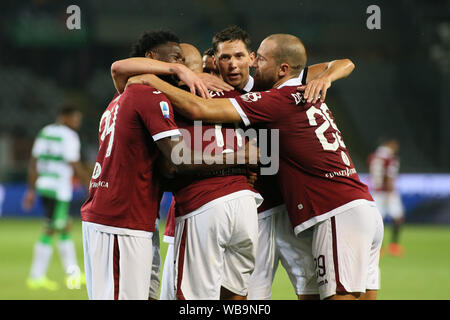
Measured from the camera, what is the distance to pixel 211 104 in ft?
13.8

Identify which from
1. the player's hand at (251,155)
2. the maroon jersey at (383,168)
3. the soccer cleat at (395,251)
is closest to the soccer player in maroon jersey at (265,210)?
the player's hand at (251,155)

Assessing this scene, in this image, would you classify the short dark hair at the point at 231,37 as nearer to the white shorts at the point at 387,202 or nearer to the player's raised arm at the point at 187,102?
the player's raised arm at the point at 187,102

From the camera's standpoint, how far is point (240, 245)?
429 cm

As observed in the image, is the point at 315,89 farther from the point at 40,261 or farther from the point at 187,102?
the point at 40,261

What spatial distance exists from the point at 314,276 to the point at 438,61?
63.8 ft

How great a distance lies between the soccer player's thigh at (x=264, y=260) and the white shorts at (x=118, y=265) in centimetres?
107

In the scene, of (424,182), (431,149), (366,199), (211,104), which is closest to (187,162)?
(211,104)

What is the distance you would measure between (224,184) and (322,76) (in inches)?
45.8

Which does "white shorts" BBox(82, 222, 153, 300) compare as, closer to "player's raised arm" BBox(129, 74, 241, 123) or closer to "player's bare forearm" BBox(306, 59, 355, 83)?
"player's raised arm" BBox(129, 74, 241, 123)

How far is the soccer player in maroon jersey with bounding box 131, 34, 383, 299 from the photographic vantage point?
14.6ft

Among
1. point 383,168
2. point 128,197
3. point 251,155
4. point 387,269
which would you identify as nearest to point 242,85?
point 251,155

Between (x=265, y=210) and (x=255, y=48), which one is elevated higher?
(x=255, y=48)
